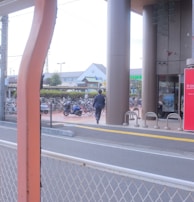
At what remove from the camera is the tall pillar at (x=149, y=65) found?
2081cm

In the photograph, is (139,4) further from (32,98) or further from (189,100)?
(32,98)

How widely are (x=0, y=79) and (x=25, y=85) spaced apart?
17589 millimetres

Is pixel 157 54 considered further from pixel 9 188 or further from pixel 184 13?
pixel 9 188

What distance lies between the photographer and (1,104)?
64.2 ft

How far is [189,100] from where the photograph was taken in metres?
14.1

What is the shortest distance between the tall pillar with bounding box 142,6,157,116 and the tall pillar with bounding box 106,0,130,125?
3.67 metres

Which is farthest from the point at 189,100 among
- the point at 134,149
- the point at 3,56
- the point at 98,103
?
the point at 3,56

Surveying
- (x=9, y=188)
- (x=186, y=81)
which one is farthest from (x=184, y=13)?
(x=9, y=188)

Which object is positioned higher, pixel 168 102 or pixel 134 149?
pixel 168 102

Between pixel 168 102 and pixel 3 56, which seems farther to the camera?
pixel 168 102

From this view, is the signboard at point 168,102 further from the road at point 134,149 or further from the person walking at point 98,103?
the road at point 134,149

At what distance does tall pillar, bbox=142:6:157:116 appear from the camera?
20812 millimetres

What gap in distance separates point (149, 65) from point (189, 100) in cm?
709

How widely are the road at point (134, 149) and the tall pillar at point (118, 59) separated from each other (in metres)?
3.36
